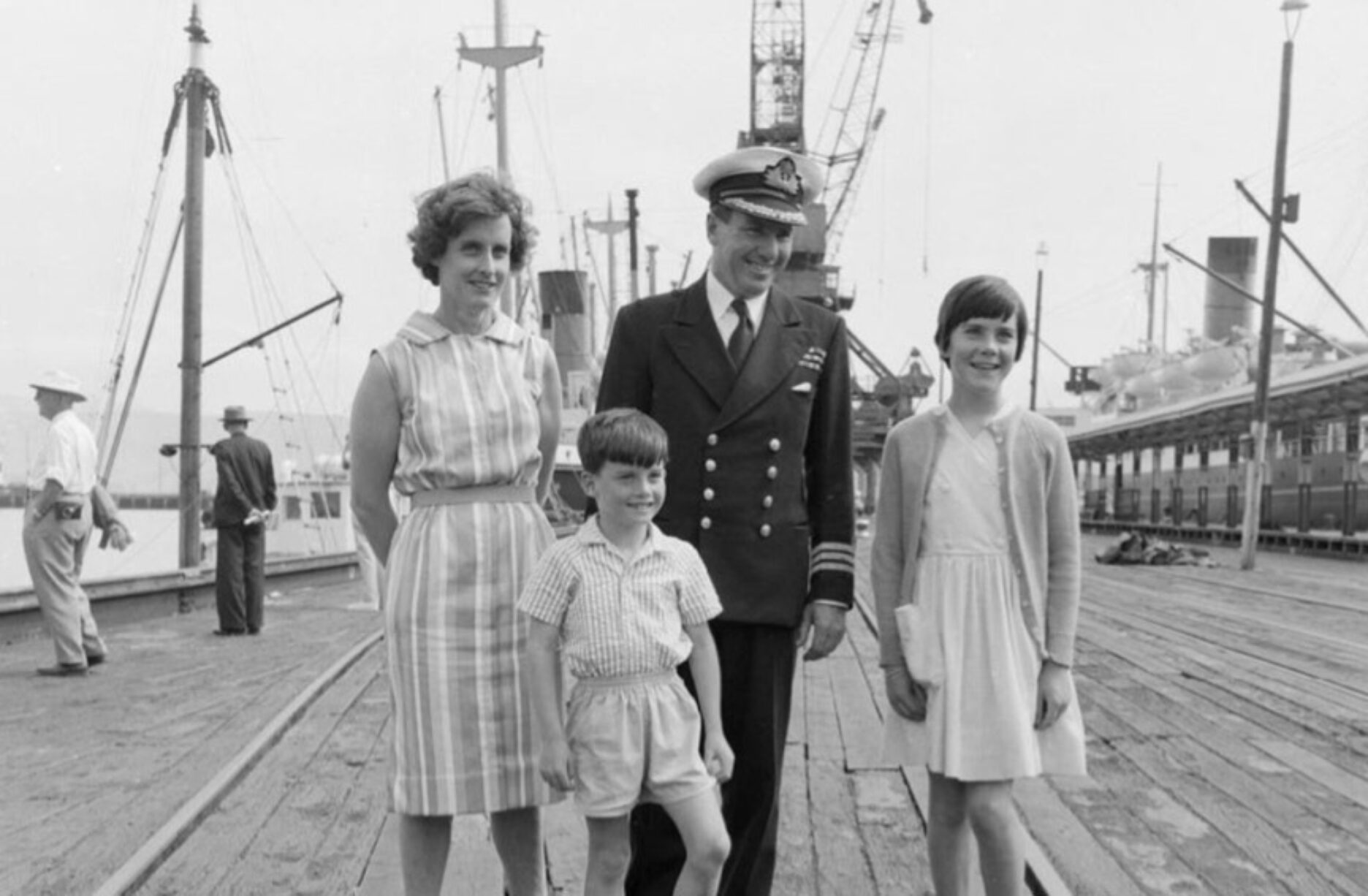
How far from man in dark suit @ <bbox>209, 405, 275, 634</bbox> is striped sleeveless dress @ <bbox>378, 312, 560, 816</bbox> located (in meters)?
9.06

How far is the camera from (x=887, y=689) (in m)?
3.51

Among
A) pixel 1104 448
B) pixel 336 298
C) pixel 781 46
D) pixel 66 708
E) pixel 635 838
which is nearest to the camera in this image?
pixel 635 838

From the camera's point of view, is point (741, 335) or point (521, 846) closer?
point (521, 846)

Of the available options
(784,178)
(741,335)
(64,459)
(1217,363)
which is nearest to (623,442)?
(741,335)

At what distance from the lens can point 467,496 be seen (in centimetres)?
324

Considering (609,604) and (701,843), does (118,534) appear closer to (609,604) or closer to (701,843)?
(609,604)

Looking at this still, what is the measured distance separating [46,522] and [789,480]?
22.7 ft

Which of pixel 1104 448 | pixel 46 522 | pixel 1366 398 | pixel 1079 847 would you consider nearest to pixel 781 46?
pixel 1104 448

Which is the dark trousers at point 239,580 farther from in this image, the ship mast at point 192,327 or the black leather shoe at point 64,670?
the ship mast at point 192,327

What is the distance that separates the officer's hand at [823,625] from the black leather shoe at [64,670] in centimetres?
713

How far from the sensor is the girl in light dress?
334cm

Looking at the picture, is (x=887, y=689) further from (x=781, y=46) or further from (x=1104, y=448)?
(x=781, y=46)

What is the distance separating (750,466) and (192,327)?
14.7m

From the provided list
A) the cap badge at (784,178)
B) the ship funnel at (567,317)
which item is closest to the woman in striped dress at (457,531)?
the cap badge at (784,178)
